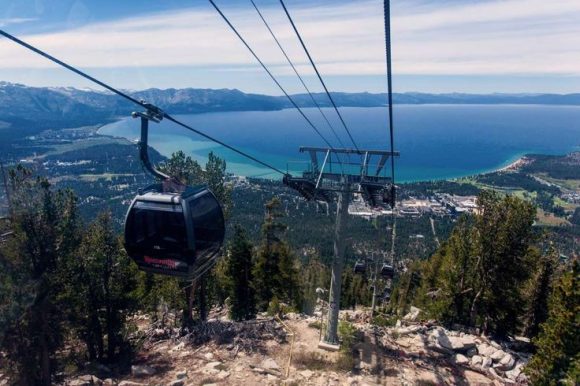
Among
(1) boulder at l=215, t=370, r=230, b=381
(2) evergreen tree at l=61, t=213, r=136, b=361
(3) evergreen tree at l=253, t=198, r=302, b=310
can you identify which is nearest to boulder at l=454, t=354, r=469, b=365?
(1) boulder at l=215, t=370, r=230, b=381

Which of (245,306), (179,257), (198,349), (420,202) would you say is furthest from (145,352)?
(420,202)

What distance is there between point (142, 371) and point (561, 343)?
552 inches

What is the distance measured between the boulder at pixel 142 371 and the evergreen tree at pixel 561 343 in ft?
41.9

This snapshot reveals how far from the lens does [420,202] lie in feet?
511

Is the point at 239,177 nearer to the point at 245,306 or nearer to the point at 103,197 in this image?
the point at 103,197

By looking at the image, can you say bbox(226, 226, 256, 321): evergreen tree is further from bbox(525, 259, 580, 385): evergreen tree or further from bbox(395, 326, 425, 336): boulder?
bbox(525, 259, 580, 385): evergreen tree

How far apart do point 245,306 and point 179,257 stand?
1735 cm

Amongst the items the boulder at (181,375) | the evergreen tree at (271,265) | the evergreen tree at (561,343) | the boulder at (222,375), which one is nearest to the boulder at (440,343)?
the evergreen tree at (561,343)

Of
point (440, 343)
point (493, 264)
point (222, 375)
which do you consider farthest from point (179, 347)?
point (493, 264)

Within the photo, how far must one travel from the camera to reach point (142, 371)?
1393 centimetres

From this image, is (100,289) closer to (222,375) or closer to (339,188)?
(222,375)

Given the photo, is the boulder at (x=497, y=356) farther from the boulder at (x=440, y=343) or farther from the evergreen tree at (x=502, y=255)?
the evergreen tree at (x=502, y=255)

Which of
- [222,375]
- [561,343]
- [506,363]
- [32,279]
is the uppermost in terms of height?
[32,279]

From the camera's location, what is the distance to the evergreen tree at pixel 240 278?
2447 cm
